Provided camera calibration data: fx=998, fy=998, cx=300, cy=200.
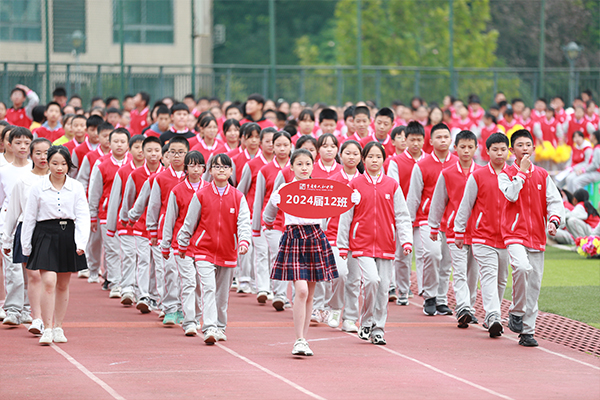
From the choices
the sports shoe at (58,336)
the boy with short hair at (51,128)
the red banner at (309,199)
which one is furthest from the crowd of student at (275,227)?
the boy with short hair at (51,128)

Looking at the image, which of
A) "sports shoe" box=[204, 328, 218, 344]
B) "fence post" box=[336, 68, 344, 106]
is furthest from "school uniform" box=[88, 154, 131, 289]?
"fence post" box=[336, 68, 344, 106]

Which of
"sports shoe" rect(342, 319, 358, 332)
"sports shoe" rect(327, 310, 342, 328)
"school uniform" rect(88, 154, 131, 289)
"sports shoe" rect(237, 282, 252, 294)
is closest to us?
"sports shoe" rect(342, 319, 358, 332)

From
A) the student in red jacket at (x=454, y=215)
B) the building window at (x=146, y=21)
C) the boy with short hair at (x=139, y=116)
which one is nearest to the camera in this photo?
the student in red jacket at (x=454, y=215)

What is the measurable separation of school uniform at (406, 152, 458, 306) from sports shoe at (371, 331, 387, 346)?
1.94 meters

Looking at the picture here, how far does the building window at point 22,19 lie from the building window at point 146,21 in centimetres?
966

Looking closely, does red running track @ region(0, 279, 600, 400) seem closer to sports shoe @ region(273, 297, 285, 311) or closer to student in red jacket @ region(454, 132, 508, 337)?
student in red jacket @ region(454, 132, 508, 337)

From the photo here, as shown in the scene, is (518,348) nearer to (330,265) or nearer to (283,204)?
(330,265)

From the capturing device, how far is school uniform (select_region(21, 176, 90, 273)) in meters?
8.86

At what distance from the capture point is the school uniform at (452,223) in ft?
33.5

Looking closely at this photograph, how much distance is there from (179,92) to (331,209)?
1790 cm

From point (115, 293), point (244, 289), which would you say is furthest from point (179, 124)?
point (115, 293)

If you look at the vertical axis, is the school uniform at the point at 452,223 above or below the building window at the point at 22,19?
below

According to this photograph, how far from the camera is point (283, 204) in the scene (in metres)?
8.59

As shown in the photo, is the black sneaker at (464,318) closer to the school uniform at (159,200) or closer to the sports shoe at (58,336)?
the school uniform at (159,200)
